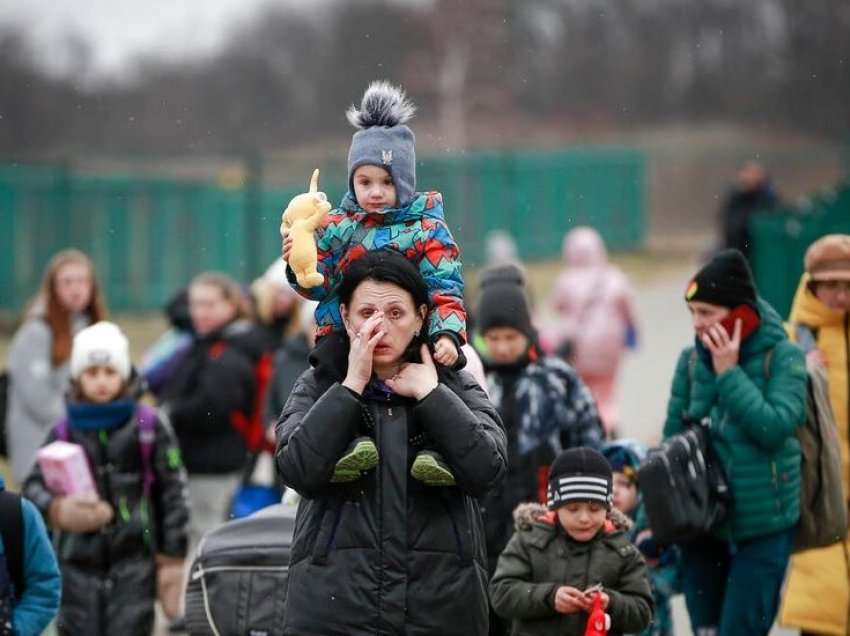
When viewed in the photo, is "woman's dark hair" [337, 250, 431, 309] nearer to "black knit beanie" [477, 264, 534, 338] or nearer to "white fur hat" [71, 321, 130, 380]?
"black knit beanie" [477, 264, 534, 338]

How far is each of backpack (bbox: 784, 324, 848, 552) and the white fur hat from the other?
2.92m

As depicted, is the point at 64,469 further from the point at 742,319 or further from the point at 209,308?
the point at 209,308

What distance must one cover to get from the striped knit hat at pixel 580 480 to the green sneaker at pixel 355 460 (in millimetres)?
1497

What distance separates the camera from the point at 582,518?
23.6 ft

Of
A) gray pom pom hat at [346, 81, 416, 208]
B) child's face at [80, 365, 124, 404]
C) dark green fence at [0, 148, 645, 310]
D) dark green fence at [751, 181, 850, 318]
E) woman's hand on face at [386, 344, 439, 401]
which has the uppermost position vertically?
dark green fence at [0, 148, 645, 310]

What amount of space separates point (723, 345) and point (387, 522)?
2542 millimetres

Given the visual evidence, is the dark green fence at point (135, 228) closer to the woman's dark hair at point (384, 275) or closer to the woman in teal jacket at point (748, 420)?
the woman in teal jacket at point (748, 420)

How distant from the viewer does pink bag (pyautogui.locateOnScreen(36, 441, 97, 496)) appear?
8.62 metres

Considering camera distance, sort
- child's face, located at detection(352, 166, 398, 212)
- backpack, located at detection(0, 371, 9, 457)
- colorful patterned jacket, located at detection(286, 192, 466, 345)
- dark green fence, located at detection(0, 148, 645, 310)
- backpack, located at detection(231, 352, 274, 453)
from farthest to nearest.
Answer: dark green fence, located at detection(0, 148, 645, 310) < backpack, located at detection(231, 352, 274, 453) < backpack, located at detection(0, 371, 9, 457) < child's face, located at detection(352, 166, 398, 212) < colorful patterned jacket, located at detection(286, 192, 466, 345)

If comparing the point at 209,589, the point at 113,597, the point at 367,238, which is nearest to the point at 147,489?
the point at 113,597

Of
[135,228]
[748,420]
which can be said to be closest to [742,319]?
[748,420]

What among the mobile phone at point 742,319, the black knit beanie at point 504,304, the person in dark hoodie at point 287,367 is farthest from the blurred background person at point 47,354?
the mobile phone at point 742,319

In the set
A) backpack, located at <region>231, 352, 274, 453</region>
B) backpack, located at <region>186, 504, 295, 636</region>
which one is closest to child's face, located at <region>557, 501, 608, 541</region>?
backpack, located at <region>186, 504, 295, 636</region>

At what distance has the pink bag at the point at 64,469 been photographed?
8.62m
